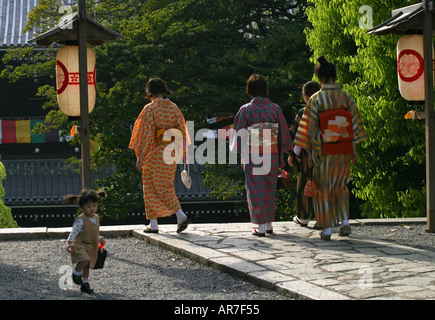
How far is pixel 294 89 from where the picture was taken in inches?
614

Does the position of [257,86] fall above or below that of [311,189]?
above

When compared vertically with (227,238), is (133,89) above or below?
above

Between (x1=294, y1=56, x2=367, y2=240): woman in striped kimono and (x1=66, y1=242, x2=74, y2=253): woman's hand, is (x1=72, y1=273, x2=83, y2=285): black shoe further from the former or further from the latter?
(x1=294, y1=56, x2=367, y2=240): woman in striped kimono

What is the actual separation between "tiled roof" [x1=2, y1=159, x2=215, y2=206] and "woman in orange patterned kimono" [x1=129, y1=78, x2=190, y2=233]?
533 inches

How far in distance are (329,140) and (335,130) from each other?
12 centimetres

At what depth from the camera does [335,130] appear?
678 centimetres

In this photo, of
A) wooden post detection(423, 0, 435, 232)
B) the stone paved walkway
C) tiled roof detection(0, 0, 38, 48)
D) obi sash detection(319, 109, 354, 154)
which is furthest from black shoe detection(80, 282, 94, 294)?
tiled roof detection(0, 0, 38, 48)

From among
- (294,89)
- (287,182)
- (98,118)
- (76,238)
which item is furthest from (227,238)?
(98,118)

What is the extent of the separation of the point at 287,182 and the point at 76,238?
123 inches

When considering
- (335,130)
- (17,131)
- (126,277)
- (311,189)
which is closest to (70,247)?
(126,277)

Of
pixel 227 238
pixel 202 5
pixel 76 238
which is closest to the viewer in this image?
pixel 76 238

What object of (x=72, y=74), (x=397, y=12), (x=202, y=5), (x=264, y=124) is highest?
(x=202, y=5)

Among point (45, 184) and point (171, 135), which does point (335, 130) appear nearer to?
point (171, 135)

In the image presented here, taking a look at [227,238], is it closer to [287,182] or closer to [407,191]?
[287,182]
